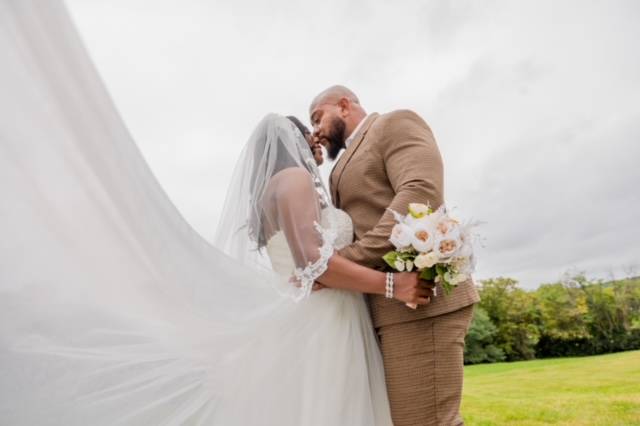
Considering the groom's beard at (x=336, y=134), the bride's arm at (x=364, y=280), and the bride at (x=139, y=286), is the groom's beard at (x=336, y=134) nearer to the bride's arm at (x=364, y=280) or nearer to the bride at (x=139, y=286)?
the bride at (x=139, y=286)

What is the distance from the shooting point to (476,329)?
31.4m

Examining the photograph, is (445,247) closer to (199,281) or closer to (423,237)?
(423,237)

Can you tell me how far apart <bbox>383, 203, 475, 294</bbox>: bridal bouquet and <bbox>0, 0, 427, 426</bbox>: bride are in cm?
11

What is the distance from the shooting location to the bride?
1.60 metres

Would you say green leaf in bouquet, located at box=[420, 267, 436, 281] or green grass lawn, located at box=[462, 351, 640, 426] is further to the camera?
green grass lawn, located at box=[462, 351, 640, 426]

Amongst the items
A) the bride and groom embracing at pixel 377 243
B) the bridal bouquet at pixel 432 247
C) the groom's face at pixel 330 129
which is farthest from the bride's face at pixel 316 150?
the bridal bouquet at pixel 432 247

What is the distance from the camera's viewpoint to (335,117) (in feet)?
10.5

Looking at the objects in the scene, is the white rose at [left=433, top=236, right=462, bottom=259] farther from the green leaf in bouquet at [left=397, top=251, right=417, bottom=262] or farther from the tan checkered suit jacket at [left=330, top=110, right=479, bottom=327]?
the tan checkered suit jacket at [left=330, top=110, right=479, bottom=327]

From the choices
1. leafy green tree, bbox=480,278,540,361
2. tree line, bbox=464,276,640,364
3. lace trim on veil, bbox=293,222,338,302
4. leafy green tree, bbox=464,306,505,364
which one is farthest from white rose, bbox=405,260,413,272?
leafy green tree, bbox=480,278,540,361

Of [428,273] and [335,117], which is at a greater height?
[335,117]

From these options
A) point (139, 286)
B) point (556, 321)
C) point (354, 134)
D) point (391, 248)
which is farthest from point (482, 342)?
point (139, 286)

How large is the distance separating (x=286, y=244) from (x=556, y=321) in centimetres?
3480

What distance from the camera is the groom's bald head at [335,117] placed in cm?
320

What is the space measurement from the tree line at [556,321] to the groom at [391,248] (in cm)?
3131
